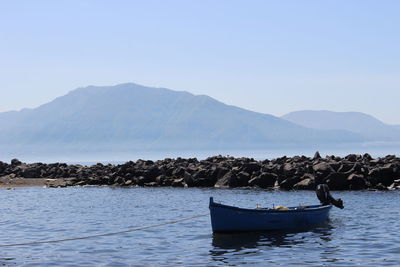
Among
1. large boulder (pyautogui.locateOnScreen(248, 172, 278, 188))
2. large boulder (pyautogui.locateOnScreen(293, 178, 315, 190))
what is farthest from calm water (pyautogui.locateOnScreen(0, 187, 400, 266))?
large boulder (pyautogui.locateOnScreen(248, 172, 278, 188))

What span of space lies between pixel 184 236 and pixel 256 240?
379cm

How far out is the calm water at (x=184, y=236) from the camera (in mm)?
24797

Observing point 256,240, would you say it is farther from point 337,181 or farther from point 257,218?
point 337,181

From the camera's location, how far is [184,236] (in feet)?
100

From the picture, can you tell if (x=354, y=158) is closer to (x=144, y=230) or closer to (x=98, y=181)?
(x=98, y=181)

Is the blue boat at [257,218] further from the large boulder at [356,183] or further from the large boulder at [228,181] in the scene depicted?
the large boulder at [228,181]

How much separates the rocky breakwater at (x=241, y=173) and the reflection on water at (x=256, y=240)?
74.8 ft

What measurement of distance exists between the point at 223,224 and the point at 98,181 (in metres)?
41.8

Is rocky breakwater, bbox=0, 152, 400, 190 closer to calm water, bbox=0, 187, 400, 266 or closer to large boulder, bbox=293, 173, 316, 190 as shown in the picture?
large boulder, bbox=293, 173, 316, 190

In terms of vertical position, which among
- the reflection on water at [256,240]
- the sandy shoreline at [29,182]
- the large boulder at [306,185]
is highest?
the sandy shoreline at [29,182]

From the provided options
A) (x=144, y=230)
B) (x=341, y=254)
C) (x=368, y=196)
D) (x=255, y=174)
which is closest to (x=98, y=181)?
(x=255, y=174)

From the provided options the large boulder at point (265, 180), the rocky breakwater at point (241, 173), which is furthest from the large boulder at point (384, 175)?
the large boulder at point (265, 180)

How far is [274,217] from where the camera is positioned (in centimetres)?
3119

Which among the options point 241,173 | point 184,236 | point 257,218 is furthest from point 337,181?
point 184,236
